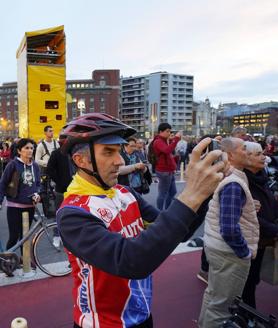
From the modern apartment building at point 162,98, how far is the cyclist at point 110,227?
121 m

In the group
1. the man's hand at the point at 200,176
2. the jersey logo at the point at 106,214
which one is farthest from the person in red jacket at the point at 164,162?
the man's hand at the point at 200,176

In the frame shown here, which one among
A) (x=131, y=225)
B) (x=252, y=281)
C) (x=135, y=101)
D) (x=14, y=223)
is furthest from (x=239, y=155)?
(x=135, y=101)

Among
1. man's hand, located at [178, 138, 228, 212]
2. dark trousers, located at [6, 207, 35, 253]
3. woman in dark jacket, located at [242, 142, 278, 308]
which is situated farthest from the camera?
dark trousers, located at [6, 207, 35, 253]

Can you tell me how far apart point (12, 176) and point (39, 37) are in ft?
24.1

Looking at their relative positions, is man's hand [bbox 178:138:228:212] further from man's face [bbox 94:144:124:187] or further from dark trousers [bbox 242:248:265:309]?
dark trousers [bbox 242:248:265:309]

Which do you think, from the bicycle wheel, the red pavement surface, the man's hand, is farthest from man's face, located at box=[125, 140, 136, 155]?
the man's hand

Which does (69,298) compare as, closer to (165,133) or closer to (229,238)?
(229,238)

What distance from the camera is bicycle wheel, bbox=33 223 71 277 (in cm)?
446

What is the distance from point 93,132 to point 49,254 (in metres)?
4.06

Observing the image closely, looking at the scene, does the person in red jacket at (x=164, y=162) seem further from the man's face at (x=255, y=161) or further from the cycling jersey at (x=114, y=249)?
the cycling jersey at (x=114, y=249)

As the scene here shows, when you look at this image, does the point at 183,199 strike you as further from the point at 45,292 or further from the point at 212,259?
the point at 45,292

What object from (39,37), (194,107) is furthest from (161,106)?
(39,37)

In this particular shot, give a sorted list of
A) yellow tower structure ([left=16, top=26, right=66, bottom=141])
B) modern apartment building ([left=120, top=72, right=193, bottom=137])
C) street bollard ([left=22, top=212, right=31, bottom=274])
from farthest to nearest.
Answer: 1. modern apartment building ([left=120, top=72, right=193, bottom=137])
2. yellow tower structure ([left=16, top=26, right=66, bottom=141])
3. street bollard ([left=22, top=212, right=31, bottom=274])

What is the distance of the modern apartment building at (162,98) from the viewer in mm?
125688
